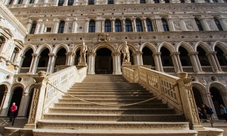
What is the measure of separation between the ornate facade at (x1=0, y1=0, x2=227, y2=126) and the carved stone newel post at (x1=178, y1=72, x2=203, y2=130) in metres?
9.32

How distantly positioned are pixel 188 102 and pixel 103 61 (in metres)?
13.2

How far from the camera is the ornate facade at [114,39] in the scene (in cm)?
1200

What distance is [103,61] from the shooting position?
15844 mm

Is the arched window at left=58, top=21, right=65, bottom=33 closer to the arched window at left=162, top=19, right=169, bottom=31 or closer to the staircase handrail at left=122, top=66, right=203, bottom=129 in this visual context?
the arched window at left=162, top=19, right=169, bottom=31

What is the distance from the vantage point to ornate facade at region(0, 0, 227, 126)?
1200cm

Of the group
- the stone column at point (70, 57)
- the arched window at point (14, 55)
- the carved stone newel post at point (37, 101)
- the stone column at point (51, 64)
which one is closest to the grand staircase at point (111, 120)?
the carved stone newel post at point (37, 101)

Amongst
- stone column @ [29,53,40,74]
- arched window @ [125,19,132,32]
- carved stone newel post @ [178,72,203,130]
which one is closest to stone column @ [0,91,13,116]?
stone column @ [29,53,40,74]

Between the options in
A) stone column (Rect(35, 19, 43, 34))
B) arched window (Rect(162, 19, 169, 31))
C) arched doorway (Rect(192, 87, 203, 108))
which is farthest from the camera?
arched window (Rect(162, 19, 169, 31))

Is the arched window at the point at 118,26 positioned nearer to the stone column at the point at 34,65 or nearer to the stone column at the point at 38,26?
the stone column at the point at 38,26

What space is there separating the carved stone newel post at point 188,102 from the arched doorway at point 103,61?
11927mm

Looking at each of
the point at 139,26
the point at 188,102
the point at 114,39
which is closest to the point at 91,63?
the point at 114,39

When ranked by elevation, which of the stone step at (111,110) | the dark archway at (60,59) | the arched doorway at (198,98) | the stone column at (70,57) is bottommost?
the stone step at (111,110)

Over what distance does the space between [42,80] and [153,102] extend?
13.6 ft

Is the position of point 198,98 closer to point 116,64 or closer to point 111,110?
point 116,64
